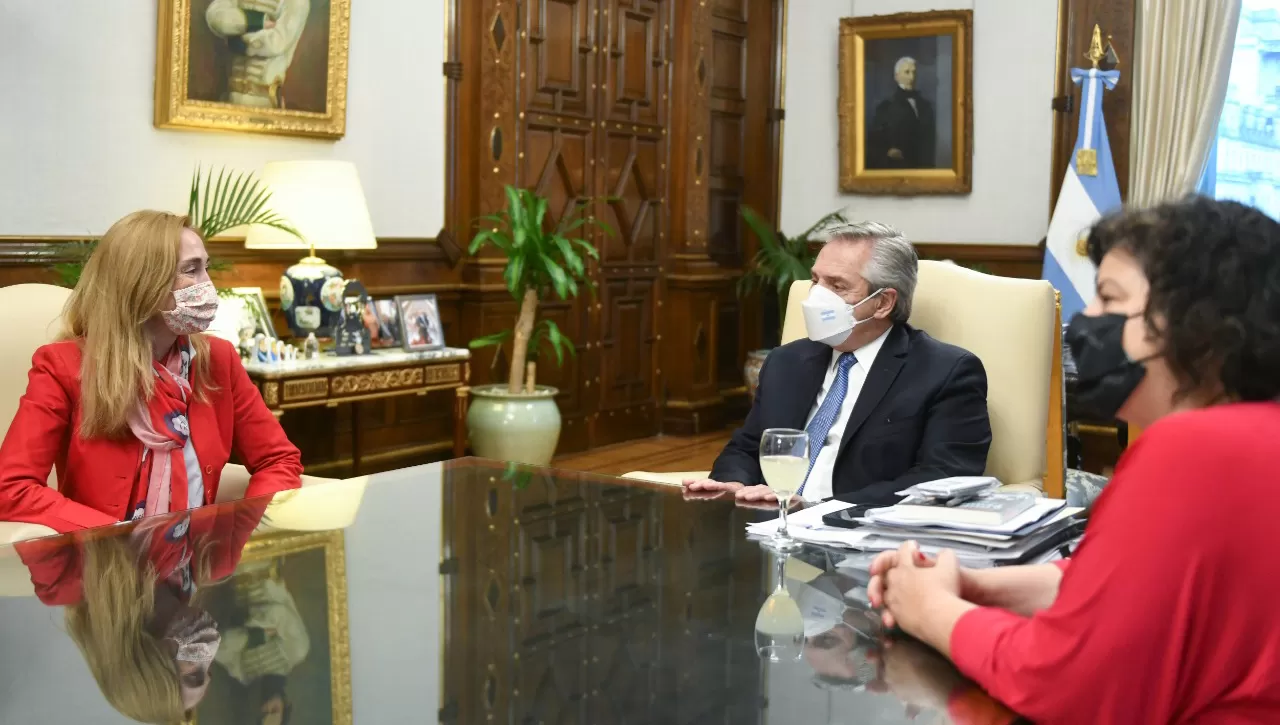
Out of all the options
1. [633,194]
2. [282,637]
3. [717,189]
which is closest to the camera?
[282,637]

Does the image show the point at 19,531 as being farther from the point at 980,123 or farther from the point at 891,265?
the point at 980,123

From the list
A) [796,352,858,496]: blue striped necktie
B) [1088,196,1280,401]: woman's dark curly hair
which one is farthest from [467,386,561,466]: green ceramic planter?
[1088,196,1280,401]: woman's dark curly hair

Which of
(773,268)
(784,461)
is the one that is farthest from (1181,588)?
(773,268)

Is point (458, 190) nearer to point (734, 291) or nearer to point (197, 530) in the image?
point (734, 291)

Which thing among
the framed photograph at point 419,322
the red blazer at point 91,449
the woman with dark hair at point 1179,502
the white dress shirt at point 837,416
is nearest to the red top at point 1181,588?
the woman with dark hair at point 1179,502

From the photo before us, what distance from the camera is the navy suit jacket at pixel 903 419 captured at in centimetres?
291

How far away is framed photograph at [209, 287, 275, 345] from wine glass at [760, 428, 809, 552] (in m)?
3.18

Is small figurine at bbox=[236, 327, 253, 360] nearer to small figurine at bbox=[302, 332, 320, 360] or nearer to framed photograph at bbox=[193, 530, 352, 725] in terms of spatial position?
small figurine at bbox=[302, 332, 320, 360]

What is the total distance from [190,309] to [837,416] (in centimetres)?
145

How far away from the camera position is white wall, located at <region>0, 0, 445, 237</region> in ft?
15.3

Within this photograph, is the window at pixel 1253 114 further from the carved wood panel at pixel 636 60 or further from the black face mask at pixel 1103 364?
the black face mask at pixel 1103 364

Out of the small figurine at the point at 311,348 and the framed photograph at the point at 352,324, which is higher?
the framed photograph at the point at 352,324

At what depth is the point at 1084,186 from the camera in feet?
23.4

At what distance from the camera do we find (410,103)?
6164mm
